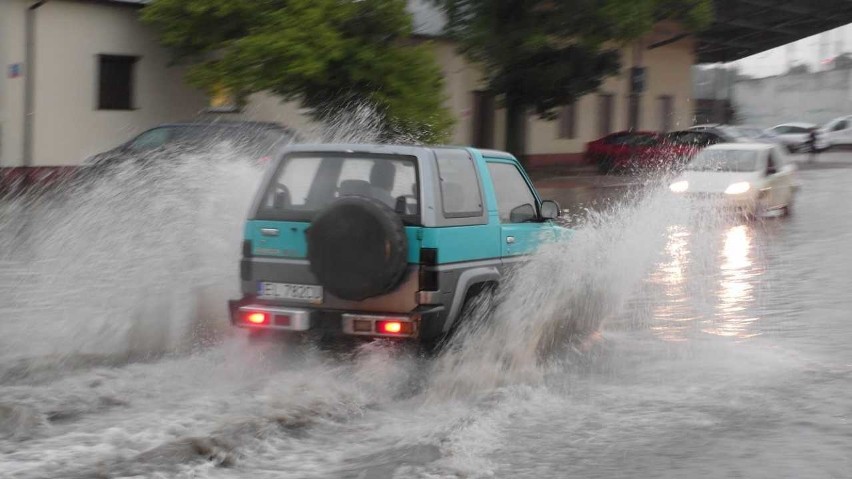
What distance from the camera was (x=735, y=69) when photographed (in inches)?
2712

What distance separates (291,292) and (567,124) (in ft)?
114

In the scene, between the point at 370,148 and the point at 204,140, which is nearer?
the point at 370,148

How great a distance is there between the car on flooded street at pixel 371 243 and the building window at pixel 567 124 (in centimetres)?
3323

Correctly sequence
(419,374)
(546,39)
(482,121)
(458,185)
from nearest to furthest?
1. (419,374)
2. (458,185)
3. (546,39)
4. (482,121)

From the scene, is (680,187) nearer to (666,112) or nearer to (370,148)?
(370,148)

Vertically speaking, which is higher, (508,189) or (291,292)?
(508,189)

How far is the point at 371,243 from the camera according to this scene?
757cm

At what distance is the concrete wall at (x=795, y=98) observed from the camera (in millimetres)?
76500

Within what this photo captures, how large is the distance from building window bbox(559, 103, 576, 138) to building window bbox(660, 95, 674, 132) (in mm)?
7810

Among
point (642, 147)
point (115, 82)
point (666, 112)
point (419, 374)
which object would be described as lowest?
point (419, 374)

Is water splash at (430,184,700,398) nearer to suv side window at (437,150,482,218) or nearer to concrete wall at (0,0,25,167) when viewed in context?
suv side window at (437,150,482,218)

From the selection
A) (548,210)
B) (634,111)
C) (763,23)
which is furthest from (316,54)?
(763,23)

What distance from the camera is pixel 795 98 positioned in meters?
79.8

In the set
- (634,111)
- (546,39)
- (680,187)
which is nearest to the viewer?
(680,187)
